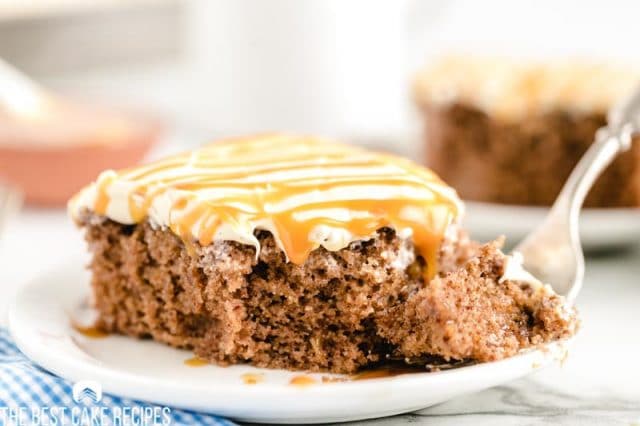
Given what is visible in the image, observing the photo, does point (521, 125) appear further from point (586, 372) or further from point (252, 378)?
point (252, 378)

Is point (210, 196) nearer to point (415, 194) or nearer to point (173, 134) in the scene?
point (415, 194)

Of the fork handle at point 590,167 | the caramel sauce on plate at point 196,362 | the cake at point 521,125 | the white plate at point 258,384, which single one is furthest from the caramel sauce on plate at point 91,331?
the cake at point 521,125

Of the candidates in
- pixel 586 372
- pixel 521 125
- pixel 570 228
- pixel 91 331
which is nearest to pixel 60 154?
pixel 91 331

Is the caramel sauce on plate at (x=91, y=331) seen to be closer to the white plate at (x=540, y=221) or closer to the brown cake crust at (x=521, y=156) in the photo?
the white plate at (x=540, y=221)

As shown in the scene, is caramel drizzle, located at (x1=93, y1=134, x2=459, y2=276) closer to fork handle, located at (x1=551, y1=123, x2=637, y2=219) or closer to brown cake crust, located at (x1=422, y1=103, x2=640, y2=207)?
fork handle, located at (x1=551, y1=123, x2=637, y2=219)

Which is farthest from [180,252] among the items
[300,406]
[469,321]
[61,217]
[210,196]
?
[61,217]

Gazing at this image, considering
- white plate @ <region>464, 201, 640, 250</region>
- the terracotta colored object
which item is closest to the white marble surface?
white plate @ <region>464, 201, 640, 250</region>
